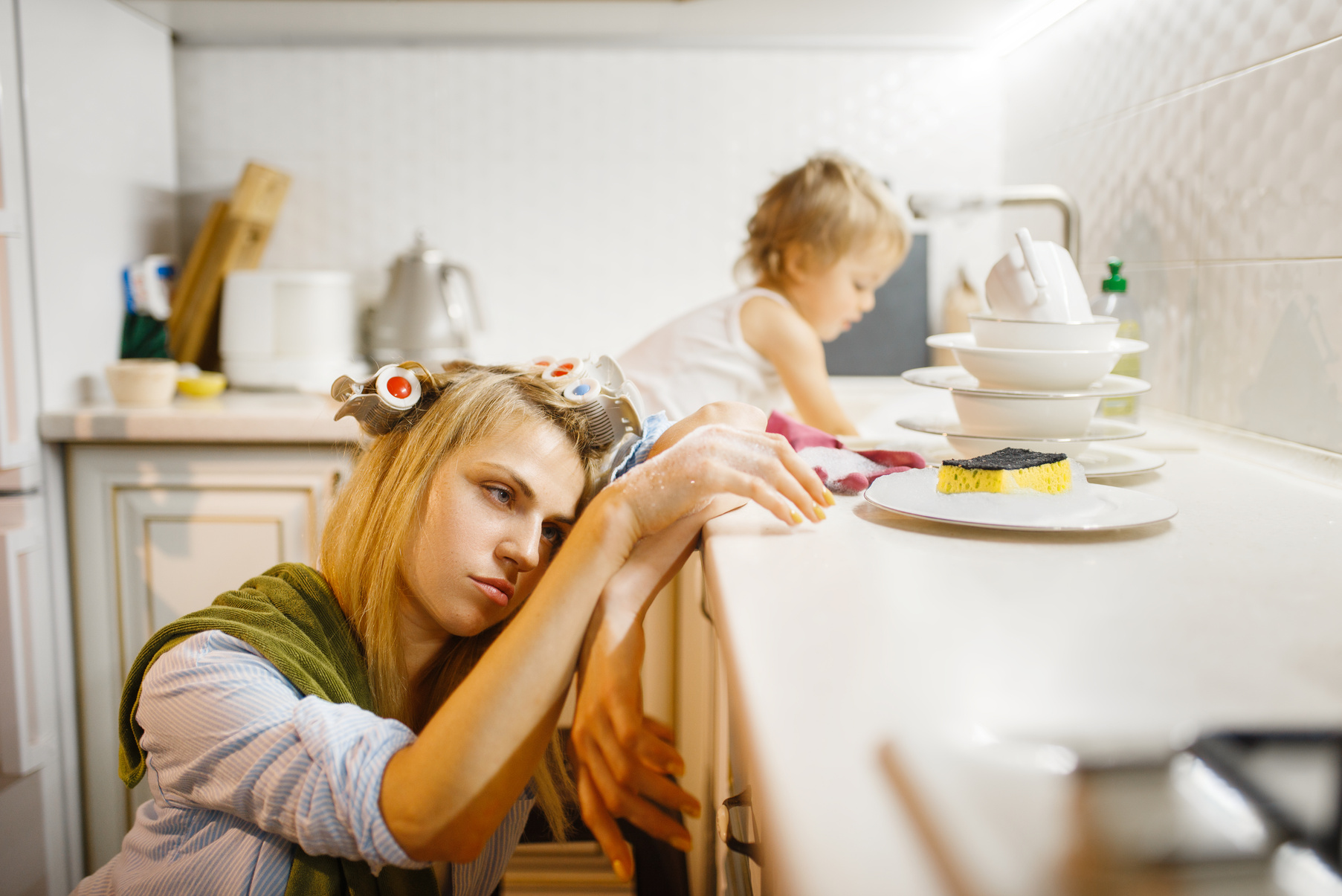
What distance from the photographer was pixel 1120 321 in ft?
4.06

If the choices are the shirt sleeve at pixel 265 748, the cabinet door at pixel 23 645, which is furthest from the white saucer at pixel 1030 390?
the cabinet door at pixel 23 645

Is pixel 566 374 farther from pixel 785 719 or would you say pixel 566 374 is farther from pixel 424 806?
pixel 785 719

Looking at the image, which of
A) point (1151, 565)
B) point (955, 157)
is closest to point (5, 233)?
point (1151, 565)

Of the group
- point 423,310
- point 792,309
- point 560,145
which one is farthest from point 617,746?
point 560,145

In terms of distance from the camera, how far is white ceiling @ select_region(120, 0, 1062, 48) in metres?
1.67

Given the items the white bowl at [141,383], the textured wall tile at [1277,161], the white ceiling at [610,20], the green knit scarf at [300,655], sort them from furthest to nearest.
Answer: the white ceiling at [610,20] < the white bowl at [141,383] < the textured wall tile at [1277,161] < the green knit scarf at [300,655]

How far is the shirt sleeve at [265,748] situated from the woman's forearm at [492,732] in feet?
0.07

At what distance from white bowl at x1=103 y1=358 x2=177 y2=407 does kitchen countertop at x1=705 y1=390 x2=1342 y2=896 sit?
125 cm

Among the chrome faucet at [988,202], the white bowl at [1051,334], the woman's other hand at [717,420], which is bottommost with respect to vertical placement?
the woman's other hand at [717,420]

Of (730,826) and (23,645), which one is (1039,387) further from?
(23,645)

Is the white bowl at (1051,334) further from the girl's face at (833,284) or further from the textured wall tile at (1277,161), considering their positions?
the girl's face at (833,284)

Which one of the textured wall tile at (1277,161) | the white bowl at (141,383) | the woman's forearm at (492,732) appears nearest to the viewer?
the woman's forearm at (492,732)

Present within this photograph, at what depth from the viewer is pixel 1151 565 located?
561 mm

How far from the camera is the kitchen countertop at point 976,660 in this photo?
0.28 m
